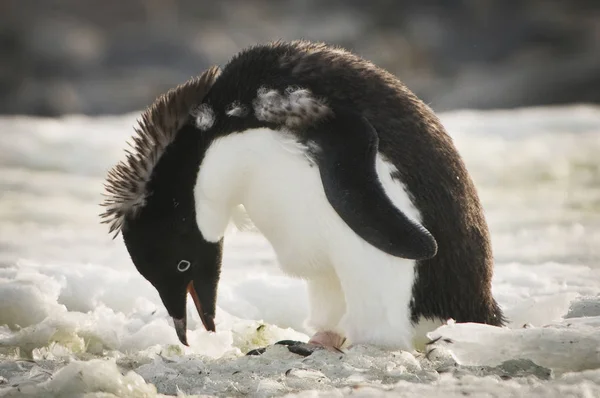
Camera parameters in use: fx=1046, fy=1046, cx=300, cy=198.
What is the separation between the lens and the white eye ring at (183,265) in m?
2.69

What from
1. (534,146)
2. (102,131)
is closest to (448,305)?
(534,146)

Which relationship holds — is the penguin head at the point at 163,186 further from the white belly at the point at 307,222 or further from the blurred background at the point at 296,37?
the blurred background at the point at 296,37

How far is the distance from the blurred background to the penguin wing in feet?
21.6

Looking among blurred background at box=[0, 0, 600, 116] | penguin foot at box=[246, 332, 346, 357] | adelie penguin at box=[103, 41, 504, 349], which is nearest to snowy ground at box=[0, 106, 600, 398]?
penguin foot at box=[246, 332, 346, 357]

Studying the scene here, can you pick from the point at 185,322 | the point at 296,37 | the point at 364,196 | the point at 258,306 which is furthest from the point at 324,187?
the point at 296,37

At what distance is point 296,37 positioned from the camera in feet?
32.7

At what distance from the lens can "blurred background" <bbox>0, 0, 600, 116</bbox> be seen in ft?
31.3

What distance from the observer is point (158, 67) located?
387 inches

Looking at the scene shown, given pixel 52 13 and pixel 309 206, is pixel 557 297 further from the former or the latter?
pixel 52 13

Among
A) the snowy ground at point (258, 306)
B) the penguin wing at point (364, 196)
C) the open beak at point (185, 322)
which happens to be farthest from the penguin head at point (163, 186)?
the penguin wing at point (364, 196)

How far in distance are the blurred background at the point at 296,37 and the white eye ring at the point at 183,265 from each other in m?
6.41

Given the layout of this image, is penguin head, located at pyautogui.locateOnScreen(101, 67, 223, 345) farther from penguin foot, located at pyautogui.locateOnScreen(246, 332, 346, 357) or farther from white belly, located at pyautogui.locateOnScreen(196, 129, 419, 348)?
penguin foot, located at pyautogui.locateOnScreen(246, 332, 346, 357)

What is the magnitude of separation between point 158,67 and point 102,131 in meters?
2.61

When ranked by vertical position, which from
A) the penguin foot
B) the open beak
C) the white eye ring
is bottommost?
the penguin foot
